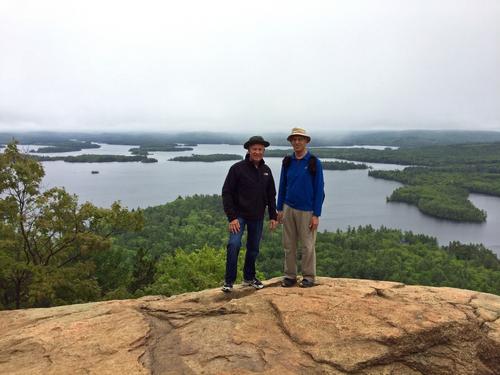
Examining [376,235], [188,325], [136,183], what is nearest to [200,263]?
[188,325]

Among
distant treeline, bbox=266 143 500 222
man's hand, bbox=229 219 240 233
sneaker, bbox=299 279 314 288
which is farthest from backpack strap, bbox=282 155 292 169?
distant treeline, bbox=266 143 500 222

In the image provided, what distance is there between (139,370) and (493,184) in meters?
133

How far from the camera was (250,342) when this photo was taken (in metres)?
4.72

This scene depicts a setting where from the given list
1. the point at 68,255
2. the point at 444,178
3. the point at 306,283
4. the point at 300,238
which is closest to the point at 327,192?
the point at 444,178

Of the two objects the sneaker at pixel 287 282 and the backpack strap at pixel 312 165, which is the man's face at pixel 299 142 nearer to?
the backpack strap at pixel 312 165

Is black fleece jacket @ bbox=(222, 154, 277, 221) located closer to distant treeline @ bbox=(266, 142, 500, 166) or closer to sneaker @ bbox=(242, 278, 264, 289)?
sneaker @ bbox=(242, 278, 264, 289)

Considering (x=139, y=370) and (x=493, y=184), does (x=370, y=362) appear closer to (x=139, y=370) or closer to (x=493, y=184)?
(x=139, y=370)

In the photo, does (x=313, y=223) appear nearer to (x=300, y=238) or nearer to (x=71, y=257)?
(x=300, y=238)

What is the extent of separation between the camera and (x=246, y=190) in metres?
6.35

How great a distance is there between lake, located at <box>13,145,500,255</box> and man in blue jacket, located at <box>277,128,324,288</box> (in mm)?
66991

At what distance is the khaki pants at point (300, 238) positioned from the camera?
6469 millimetres

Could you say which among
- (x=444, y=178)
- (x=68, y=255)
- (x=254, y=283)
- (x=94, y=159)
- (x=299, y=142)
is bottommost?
(x=444, y=178)

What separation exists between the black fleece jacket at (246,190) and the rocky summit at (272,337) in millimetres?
1345

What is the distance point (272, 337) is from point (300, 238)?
207 cm
